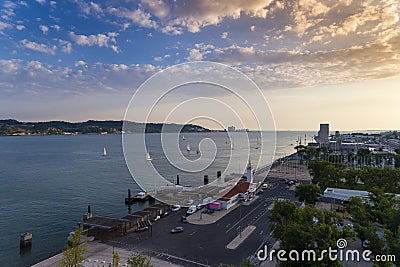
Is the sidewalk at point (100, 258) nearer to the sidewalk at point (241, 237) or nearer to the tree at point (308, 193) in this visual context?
the sidewalk at point (241, 237)

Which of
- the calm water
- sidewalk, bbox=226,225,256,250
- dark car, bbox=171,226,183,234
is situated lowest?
the calm water

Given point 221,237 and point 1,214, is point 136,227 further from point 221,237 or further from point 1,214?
point 1,214

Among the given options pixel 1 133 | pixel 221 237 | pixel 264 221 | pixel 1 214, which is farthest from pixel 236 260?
pixel 1 133

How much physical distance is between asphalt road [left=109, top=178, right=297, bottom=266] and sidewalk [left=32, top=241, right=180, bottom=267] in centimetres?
51

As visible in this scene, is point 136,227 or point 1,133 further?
point 1,133

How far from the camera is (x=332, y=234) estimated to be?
9477mm

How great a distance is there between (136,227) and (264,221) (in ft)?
27.5

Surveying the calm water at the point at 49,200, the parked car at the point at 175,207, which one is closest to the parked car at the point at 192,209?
the parked car at the point at 175,207

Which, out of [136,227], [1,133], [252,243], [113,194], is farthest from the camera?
[1,133]

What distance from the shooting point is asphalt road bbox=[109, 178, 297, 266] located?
1362 centimetres

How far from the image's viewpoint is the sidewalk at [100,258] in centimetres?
1304

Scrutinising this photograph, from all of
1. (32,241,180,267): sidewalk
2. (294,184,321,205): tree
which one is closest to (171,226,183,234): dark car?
(32,241,180,267): sidewalk

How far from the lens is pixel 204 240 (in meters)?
15.6

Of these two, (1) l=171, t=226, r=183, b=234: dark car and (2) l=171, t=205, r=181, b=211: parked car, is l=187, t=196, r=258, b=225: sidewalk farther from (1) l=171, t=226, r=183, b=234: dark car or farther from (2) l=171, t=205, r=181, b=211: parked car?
(2) l=171, t=205, r=181, b=211: parked car
